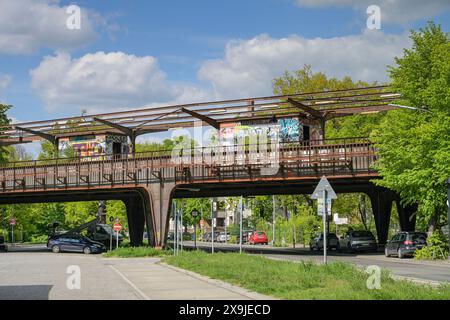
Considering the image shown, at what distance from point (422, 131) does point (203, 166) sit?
17045 millimetres

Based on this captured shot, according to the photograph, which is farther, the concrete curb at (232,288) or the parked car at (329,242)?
the parked car at (329,242)

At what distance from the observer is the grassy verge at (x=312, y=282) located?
13086 millimetres

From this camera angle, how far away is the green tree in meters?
31.9

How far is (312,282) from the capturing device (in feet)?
52.5

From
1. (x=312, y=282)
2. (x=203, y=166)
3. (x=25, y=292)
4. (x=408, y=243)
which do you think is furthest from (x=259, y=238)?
(x=312, y=282)

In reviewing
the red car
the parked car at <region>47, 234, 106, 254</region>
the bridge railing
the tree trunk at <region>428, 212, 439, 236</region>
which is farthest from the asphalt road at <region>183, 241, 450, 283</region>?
the red car

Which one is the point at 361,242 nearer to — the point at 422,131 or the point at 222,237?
the point at 422,131

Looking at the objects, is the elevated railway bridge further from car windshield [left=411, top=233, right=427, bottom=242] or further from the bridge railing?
car windshield [left=411, top=233, right=427, bottom=242]

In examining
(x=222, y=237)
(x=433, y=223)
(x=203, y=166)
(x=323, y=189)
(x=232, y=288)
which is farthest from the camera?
(x=222, y=237)

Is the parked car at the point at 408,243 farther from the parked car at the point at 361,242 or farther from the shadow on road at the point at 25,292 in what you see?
the shadow on road at the point at 25,292

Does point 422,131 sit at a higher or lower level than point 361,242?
higher

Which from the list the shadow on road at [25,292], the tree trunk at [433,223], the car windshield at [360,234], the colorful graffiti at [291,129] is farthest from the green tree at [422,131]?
the shadow on road at [25,292]

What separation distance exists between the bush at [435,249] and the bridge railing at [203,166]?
750 centimetres

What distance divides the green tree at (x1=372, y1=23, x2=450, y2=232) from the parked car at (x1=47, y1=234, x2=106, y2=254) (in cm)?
2348
